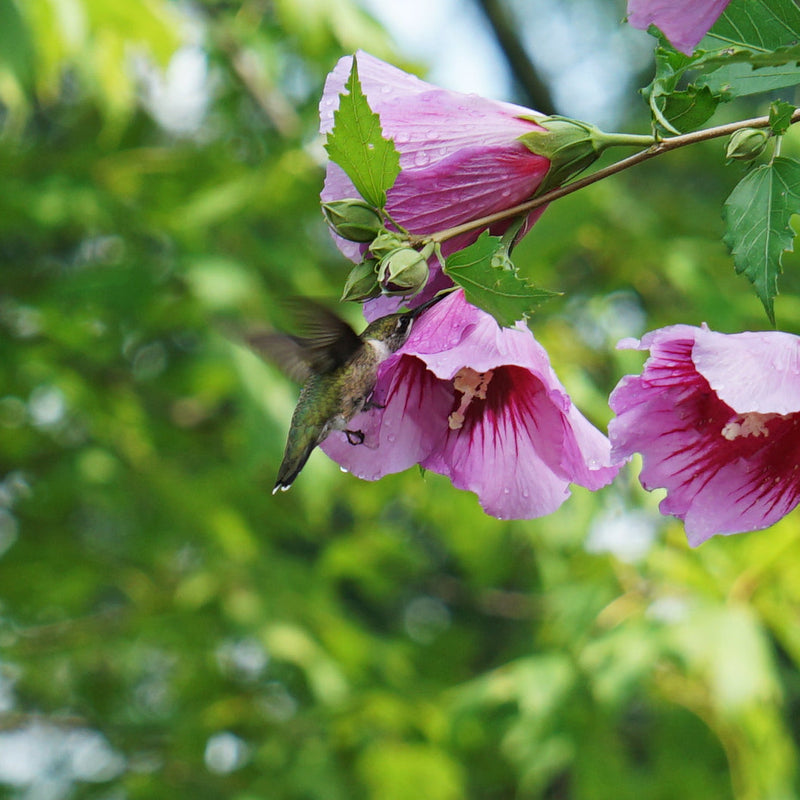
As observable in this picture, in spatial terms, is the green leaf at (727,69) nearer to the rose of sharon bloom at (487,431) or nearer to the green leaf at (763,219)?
the green leaf at (763,219)

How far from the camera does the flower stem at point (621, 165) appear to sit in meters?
0.67

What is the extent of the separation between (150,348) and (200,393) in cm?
81

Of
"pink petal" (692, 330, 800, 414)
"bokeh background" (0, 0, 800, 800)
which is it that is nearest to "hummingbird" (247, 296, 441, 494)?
"pink petal" (692, 330, 800, 414)

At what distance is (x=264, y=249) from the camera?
2.97m

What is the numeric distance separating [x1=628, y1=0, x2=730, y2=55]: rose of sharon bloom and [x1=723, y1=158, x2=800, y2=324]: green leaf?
0.35 feet

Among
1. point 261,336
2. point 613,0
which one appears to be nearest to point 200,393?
point 261,336

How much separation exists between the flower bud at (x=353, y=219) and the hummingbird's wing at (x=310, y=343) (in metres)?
0.18

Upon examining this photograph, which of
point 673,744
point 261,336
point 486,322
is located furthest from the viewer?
point 673,744

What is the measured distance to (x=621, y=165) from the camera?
66 cm

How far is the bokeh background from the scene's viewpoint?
8.67 feet

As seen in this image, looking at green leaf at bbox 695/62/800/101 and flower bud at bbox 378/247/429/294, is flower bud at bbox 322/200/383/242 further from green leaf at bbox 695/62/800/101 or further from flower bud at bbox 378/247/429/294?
green leaf at bbox 695/62/800/101

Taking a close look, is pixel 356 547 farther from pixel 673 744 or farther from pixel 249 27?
pixel 249 27

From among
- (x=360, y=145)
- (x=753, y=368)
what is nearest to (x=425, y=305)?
(x=360, y=145)

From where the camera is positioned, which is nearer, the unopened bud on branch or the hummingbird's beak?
the unopened bud on branch
